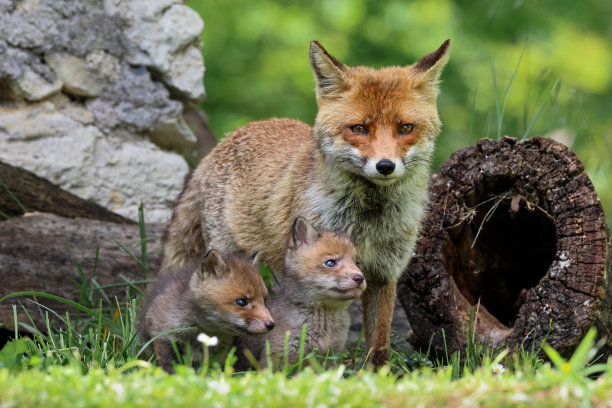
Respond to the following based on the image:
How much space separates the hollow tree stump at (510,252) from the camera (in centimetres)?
542

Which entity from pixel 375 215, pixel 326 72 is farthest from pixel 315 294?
pixel 326 72

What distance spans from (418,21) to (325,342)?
33.7 ft

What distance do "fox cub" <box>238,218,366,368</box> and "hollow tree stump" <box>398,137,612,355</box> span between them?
3.56ft

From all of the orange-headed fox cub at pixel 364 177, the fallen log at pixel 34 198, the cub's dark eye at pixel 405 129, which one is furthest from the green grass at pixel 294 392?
the fallen log at pixel 34 198

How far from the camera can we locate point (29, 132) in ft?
23.8

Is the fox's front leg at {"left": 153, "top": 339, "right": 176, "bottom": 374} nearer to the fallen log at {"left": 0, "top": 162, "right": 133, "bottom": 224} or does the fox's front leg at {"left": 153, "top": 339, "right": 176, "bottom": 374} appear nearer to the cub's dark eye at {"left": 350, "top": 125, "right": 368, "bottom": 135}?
the cub's dark eye at {"left": 350, "top": 125, "right": 368, "bottom": 135}

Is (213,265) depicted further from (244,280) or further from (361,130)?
(361,130)

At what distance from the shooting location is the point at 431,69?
5.49 meters

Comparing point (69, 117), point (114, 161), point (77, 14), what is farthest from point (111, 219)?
point (77, 14)

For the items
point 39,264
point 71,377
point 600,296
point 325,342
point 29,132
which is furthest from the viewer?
point 29,132

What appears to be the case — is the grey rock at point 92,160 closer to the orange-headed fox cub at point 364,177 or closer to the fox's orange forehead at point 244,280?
the orange-headed fox cub at point 364,177

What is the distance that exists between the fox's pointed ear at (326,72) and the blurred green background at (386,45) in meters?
7.86

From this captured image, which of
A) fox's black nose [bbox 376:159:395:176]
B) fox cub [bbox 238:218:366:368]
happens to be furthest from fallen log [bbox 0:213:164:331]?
fox's black nose [bbox 376:159:395:176]

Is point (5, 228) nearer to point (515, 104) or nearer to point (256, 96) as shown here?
point (256, 96)
